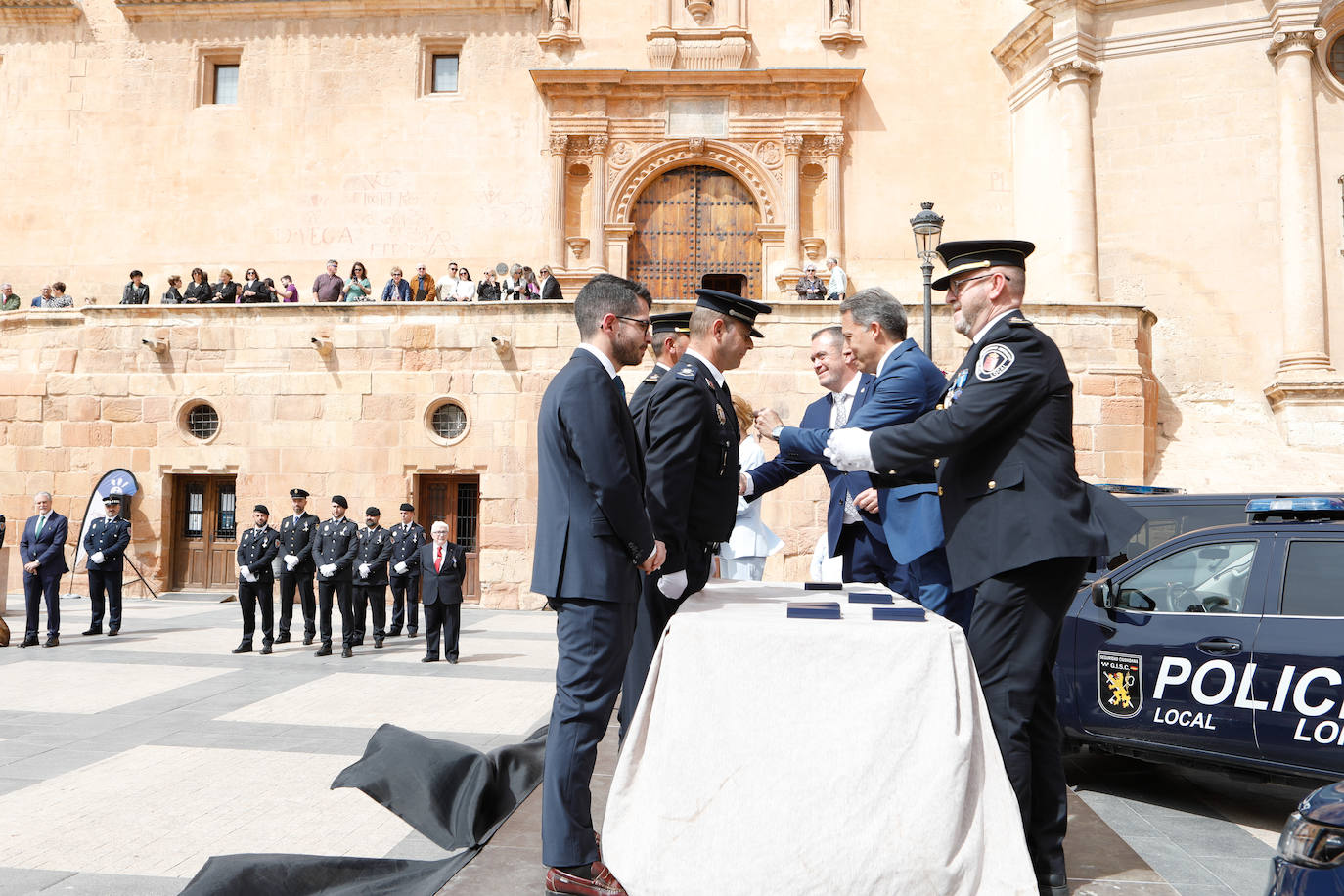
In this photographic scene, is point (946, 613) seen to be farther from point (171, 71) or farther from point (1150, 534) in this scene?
point (171, 71)

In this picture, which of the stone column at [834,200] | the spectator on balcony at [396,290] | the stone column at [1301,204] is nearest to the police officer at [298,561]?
the spectator on balcony at [396,290]

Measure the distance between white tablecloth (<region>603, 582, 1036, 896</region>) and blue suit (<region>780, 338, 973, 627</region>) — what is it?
4.09ft

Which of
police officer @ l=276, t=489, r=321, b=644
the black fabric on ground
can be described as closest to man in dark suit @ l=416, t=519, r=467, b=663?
police officer @ l=276, t=489, r=321, b=644

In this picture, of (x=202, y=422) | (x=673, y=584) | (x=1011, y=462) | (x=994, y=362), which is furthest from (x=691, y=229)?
(x=1011, y=462)

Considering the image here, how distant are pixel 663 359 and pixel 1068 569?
307cm

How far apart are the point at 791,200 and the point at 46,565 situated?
619 inches

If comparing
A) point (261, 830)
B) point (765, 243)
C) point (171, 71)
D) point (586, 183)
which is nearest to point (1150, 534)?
point (261, 830)

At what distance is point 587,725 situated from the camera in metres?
3.46

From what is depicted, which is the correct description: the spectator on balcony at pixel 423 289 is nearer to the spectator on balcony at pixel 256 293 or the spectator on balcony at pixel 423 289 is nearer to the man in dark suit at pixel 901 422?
the spectator on balcony at pixel 256 293

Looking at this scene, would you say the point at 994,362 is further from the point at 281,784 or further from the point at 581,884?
the point at 281,784

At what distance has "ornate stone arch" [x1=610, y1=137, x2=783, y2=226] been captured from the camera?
21.9 m

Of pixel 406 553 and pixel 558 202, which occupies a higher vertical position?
pixel 558 202

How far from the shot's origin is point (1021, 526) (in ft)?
10.9

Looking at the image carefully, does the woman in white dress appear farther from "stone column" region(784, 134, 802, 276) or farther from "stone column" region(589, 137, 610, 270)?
"stone column" region(589, 137, 610, 270)
